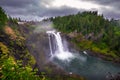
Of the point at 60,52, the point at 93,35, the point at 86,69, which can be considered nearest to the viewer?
the point at 86,69

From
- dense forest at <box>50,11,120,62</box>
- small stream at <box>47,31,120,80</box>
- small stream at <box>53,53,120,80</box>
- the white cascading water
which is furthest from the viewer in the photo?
dense forest at <box>50,11,120,62</box>

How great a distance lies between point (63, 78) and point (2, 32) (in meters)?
25.0

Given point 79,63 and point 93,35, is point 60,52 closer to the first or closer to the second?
point 79,63

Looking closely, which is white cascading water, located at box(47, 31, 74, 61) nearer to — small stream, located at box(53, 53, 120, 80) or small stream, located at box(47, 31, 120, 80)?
small stream, located at box(47, 31, 120, 80)

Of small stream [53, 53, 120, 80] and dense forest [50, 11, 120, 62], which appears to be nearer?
small stream [53, 53, 120, 80]

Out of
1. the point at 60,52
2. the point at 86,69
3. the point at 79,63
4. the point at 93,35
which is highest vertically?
the point at 93,35

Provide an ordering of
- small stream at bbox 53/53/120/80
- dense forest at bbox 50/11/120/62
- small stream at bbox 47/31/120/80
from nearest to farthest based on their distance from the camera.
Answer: small stream at bbox 53/53/120/80 → small stream at bbox 47/31/120/80 → dense forest at bbox 50/11/120/62

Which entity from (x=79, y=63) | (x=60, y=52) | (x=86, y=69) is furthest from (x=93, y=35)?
(x=86, y=69)

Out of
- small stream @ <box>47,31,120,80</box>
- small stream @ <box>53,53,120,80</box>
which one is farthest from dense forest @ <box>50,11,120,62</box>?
small stream @ <box>53,53,120,80</box>

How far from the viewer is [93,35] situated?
558ft

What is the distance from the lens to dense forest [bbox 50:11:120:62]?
5960 inches

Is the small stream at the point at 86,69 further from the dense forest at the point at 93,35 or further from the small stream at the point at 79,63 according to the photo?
the dense forest at the point at 93,35

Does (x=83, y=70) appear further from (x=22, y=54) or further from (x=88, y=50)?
(x=88, y=50)

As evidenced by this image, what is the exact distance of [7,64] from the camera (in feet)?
59.7
